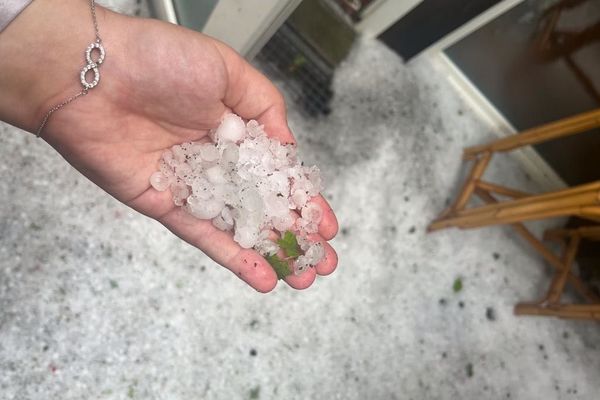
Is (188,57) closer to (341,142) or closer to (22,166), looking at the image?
(22,166)

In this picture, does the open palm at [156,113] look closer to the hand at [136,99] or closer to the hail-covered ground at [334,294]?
the hand at [136,99]

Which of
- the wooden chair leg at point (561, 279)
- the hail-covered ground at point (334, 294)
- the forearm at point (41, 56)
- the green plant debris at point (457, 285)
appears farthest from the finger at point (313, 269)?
the wooden chair leg at point (561, 279)

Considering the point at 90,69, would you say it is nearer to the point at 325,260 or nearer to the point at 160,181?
the point at 160,181

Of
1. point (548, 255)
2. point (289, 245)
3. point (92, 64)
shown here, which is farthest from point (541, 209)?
point (92, 64)

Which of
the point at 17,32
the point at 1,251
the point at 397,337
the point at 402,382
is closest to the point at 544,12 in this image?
the point at 397,337

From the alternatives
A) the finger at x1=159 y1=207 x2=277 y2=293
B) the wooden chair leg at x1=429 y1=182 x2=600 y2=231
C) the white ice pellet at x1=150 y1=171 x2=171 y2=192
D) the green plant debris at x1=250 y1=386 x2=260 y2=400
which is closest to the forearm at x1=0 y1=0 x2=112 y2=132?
the white ice pellet at x1=150 y1=171 x2=171 y2=192

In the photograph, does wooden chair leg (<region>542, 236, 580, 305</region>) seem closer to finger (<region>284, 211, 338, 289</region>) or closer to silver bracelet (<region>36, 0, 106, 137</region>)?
finger (<region>284, 211, 338, 289</region>)
